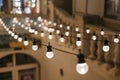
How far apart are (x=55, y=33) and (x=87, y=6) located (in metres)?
1.37

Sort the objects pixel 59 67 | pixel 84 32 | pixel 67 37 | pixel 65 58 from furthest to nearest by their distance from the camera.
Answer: pixel 59 67, pixel 65 58, pixel 67 37, pixel 84 32

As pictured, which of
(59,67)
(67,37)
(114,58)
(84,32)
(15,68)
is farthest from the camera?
(15,68)

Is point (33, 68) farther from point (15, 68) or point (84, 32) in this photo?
point (84, 32)

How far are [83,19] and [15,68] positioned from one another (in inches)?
185

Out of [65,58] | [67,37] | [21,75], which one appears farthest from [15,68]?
[67,37]

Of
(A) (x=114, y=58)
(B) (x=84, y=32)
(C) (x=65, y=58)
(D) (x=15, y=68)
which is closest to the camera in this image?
(A) (x=114, y=58)

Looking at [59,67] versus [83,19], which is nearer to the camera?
[83,19]

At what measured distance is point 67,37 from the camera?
6660 mm

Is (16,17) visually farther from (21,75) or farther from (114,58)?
(114,58)

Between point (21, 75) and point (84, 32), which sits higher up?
point (84, 32)

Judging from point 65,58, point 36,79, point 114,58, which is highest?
point 114,58

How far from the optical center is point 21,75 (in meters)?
9.75

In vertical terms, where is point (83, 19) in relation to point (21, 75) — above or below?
above

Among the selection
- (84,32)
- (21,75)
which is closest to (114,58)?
(84,32)
